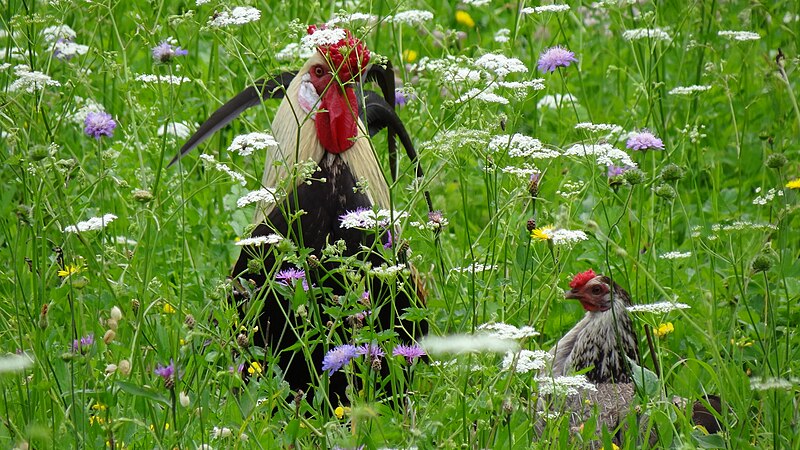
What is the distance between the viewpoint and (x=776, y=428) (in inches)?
105

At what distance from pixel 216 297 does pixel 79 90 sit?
3.40 meters

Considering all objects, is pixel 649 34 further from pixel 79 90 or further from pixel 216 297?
pixel 79 90

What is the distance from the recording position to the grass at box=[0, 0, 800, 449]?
8.96 ft

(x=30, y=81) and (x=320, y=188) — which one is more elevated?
(x=30, y=81)

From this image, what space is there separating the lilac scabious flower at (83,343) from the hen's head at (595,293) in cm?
149

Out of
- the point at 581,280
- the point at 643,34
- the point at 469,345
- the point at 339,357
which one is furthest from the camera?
the point at 643,34

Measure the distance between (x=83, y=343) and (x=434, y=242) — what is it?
93cm

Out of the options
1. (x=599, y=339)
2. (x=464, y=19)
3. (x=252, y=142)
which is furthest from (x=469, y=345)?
(x=464, y=19)

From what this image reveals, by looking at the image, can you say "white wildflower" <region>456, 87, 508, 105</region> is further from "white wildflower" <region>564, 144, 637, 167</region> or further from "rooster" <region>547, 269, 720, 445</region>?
"rooster" <region>547, 269, 720, 445</region>

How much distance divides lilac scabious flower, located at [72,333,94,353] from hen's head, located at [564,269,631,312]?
1.49 metres

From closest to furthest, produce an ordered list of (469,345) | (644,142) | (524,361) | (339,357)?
(469,345), (524,361), (339,357), (644,142)

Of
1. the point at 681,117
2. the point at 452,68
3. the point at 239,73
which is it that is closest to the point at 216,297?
the point at 452,68

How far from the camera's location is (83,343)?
10.2 feet

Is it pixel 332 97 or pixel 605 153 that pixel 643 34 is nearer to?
pixel 332 97
